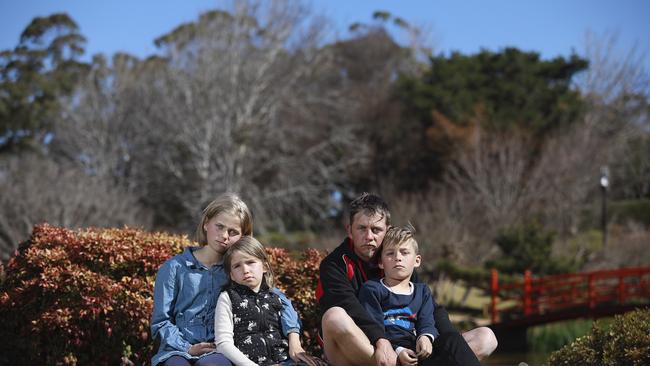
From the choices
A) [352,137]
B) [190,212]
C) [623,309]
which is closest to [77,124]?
[190,212]

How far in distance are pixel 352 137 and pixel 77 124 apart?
36.7 ft

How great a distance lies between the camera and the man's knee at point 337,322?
4.65 meters

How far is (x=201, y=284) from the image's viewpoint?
16.0 ft

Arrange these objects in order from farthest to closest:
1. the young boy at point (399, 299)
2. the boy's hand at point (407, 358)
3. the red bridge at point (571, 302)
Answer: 1. the red bridge at point (571, 302)
2. the young boy at point (399, 299)
3. the boy's hand at point (407, 358)

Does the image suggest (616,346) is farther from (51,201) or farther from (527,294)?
(51,201)

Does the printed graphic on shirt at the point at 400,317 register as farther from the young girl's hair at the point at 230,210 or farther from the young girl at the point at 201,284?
the young girl's hair at the point at 230,210

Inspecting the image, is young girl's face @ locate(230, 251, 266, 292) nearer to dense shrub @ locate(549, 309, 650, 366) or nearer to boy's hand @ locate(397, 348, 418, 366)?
boy's hand @ locate(397, 348, 418, 366)

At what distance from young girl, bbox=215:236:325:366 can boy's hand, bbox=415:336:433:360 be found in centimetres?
58

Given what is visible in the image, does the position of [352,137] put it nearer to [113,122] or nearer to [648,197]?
[113,122]

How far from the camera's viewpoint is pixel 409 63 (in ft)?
147

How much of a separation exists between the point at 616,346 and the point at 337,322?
2320mm

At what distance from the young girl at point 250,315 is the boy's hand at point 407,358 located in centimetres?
47

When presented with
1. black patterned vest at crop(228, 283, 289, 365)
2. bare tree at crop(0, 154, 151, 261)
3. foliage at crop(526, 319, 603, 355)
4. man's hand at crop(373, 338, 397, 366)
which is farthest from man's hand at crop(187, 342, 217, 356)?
bare tree at crop(0, 154, 151, 261)

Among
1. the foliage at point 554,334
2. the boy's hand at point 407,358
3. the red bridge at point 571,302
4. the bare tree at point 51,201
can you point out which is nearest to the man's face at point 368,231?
the boy's hand at point 407,358
